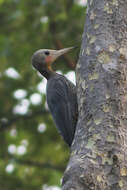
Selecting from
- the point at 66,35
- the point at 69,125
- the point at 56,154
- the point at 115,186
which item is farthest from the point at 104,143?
the point at 56,154

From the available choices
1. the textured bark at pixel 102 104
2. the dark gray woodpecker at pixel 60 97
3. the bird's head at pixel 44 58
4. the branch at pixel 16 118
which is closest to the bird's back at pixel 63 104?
the dark gray woodpecker at pixel 60 97

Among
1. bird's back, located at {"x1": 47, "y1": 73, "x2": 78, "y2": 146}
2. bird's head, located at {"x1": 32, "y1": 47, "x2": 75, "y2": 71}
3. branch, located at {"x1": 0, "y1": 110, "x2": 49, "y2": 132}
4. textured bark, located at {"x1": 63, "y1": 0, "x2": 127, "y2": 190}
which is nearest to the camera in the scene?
textured bark, located at {"x1": 63, "y1": 0, "x2": 127, "y2": 190}

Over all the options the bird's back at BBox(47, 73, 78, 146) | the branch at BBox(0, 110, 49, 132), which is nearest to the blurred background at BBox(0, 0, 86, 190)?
the branch at BBox(0, 110, 49, 132)

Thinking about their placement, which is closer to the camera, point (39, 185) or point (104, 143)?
point (104, 143)

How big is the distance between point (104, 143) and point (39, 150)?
5.80 meters

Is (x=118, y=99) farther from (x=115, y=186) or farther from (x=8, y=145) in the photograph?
(x=8, y=145)

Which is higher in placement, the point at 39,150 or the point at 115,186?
the point at 115,186

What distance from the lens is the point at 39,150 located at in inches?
372

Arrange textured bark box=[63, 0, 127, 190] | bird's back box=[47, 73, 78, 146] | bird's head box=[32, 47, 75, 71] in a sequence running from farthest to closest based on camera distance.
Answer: bird's head box=[32, 47, 75, 71] → bird's back box=[47, 73, 78, 146] → textured bark box=[63, 0, 127, 190]

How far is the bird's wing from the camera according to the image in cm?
520

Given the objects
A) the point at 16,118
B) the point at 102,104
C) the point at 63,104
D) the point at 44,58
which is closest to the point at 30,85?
the point at 16,118

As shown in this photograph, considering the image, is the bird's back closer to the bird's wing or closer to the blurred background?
the bird's wing

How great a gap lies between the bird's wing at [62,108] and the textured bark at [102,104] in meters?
0.76

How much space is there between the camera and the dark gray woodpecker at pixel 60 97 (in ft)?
17.1
